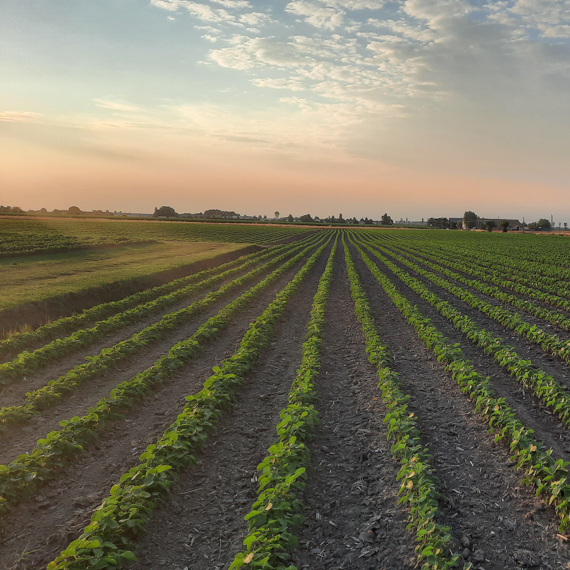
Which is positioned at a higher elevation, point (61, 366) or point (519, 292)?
point (519, 292)

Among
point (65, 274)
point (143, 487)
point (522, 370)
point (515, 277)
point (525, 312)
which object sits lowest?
point (143, 487)

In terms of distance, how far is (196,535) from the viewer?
206 inches

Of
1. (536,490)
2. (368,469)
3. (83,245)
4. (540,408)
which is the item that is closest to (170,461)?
(368,469)

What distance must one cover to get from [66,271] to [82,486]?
21971 mm

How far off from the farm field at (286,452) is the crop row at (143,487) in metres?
0.03

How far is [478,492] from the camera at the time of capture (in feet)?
19.6

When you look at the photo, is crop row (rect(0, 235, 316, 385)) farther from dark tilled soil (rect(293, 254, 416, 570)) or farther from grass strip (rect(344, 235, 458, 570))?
grass strip (rect(344, 235, 458, 570))

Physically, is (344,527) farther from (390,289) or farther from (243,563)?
(390,289)

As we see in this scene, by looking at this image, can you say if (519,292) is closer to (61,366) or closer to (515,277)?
(515,277)

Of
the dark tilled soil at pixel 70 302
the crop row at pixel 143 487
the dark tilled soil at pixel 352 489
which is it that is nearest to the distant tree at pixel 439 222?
the dark tilled soil at pixel 70 302

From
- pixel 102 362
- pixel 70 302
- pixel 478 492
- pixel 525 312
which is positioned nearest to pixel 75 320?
pixel 70 302

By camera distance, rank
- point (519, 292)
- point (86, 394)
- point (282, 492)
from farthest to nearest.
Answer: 1. point (519, 292)
2. point (86, 394)
3. point (282, 492)

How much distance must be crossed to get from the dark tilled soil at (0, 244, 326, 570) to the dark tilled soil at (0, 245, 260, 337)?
8.54 meters

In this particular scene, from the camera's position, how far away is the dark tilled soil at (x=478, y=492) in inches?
191
